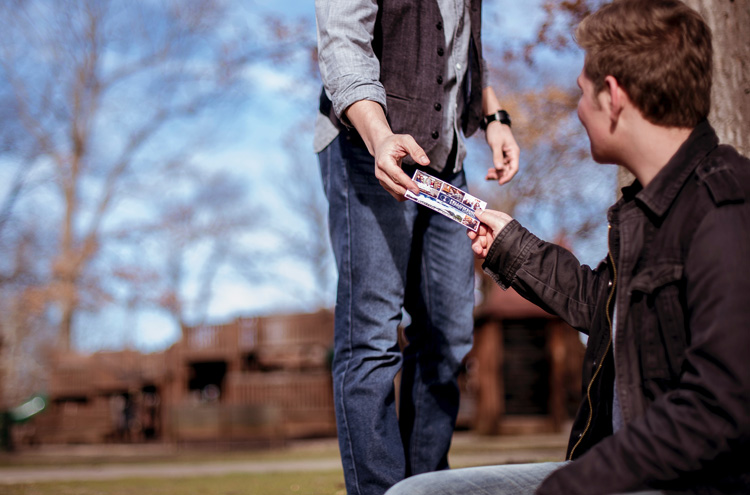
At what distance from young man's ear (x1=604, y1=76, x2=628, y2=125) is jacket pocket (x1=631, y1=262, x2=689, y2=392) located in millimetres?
334

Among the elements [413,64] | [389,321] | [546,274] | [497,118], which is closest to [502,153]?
[497,118]

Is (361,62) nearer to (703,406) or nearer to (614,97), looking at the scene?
(614,97)

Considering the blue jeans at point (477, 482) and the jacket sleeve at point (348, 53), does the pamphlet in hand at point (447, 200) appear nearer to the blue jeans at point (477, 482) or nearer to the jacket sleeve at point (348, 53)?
the jacket sleeve at point (348, 53)

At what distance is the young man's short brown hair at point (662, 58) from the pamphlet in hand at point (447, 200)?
558 mm

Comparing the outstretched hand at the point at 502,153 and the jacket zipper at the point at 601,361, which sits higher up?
the outstretched hand at the point at 502,153

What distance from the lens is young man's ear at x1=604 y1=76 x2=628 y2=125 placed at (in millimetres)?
1418

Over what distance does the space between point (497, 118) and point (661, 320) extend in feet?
5.34

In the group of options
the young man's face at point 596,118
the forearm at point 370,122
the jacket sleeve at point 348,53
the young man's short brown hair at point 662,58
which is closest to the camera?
the young man's short brown hair at point 662,58

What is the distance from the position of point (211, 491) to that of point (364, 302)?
9.80 ft

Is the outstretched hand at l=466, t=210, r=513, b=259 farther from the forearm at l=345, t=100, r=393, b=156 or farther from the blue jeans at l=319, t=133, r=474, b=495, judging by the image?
the blue jeans at l=319, t=133, r=474, b=495

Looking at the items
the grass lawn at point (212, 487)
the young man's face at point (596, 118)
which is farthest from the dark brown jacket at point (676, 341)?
the grass lawn at point (212, 487)

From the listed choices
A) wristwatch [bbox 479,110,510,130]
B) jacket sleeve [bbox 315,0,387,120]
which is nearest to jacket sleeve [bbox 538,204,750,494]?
jacket sleeve [bbox 315,0,387,120]

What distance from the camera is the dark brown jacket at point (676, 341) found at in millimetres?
1135

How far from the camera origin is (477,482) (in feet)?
5.18
